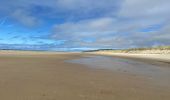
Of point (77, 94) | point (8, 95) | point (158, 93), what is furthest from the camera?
point (158, 93)

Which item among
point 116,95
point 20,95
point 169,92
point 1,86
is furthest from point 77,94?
point 169,92

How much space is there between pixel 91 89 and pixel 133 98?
1.72 metres

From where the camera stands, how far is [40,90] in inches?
272

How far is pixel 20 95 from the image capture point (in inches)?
243

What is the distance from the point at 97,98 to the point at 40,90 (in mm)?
2133

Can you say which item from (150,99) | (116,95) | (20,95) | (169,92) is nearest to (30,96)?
(20,95)

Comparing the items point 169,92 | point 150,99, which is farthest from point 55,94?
point 169,92

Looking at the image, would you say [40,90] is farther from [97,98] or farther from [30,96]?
[97,98]

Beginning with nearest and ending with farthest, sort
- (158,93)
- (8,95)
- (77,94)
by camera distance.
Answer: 1. (8,95)
2. (77,94)
3. (158,93)

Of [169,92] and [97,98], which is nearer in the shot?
[97,98]

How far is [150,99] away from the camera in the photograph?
635cm

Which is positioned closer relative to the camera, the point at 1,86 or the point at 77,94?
the point at 77,94

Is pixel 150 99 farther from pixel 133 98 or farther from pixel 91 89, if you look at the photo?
pixel 91 89

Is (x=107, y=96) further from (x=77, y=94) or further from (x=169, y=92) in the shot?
(x=169, y=92)
